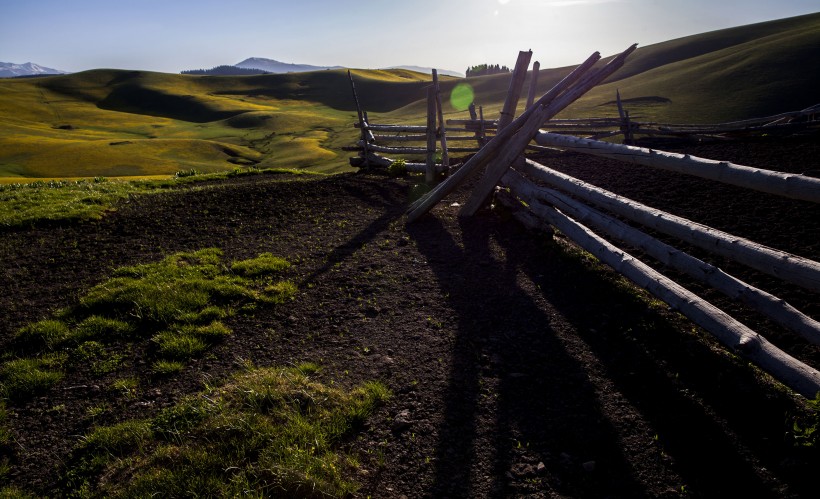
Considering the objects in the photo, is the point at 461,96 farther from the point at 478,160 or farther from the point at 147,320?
the point at 147,320

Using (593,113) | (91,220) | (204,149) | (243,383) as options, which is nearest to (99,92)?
(204,149)

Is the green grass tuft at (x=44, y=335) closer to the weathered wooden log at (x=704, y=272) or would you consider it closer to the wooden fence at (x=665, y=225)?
the wooden fence at (x=665, y=225)

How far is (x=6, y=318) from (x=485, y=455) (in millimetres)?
5799

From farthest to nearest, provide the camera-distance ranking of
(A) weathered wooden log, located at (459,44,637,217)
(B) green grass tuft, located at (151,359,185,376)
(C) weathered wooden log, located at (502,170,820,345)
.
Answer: (A) weathered wooden log, located at (459,44,637,217), (B) green grass tuft, located at (151,359,185,376), (C) weathered wooden log, located at (502,170,820,345)

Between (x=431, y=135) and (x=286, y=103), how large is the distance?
95.6m

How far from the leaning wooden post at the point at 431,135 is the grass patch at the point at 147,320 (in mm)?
5993

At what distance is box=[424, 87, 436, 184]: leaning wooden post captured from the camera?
11.2 m

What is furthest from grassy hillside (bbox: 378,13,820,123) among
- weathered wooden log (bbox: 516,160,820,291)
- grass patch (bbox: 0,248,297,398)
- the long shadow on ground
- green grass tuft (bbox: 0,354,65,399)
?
green grass tuft (bbox: 0,354,65,399)

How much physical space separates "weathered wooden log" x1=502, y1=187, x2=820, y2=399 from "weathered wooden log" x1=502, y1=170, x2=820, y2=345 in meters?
0.20

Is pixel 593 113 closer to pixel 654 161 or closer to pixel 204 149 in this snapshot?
pixel 654 161

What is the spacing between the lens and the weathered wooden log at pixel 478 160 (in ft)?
23.6

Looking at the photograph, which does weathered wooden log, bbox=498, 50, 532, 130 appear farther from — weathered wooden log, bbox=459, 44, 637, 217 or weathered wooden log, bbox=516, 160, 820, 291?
weathered wooden log, bbox=516, 160, 820, 291

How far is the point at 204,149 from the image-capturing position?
4300 centimetres

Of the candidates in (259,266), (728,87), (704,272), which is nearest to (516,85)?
(704,272)
